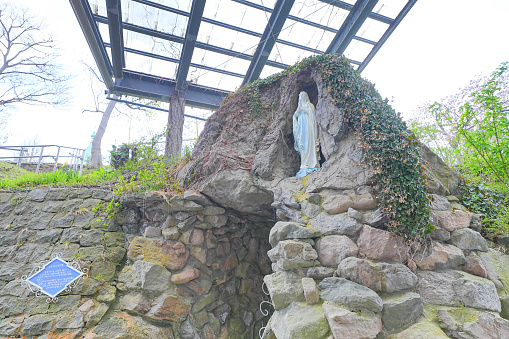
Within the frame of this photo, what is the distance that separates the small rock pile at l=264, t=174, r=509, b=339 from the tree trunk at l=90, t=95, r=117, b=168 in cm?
966

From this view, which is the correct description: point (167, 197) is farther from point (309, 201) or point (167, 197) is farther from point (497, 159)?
point (497, 159)

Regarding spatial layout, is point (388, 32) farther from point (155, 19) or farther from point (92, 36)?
point (92, 36)

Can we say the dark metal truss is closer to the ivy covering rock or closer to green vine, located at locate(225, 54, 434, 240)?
the ivy covering rock

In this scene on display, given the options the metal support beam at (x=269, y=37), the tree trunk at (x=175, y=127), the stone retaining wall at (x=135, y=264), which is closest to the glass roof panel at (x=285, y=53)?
the metal support beam at (x=269, y=37)

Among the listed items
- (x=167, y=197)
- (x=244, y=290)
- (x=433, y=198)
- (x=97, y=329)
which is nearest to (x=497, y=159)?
(x=433, y=198)

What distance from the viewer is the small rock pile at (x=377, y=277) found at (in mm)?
2451

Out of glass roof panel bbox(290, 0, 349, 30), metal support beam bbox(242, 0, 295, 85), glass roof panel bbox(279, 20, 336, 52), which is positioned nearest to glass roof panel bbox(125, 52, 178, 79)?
metal support beam bbox(242, 0, 295, 85)

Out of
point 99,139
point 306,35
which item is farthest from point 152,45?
point 99,139

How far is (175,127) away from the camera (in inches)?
295

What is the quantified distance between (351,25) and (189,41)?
154 inches

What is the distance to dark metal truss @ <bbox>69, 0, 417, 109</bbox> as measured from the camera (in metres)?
6.07

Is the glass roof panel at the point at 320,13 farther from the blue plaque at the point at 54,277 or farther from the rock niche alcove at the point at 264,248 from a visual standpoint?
the blue plaque at the point at 54,277

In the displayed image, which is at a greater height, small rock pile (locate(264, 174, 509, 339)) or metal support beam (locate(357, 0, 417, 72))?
metal support beam (locate(357, 0, 417, 72))

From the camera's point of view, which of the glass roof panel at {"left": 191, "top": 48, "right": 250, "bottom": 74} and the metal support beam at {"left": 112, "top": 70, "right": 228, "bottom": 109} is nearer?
the glass roof panel at {"left": 191, "top": 48, "right": 250, "bottom": 74}
